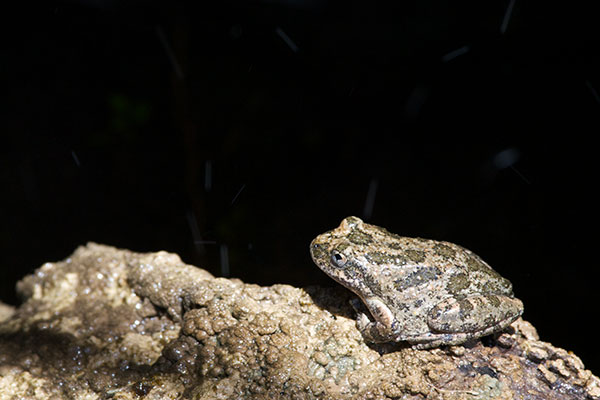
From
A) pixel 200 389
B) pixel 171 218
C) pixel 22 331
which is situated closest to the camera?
pixel 200 389

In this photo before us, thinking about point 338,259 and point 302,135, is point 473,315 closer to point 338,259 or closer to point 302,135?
point 338,259

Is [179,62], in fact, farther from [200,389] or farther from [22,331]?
[200,389]

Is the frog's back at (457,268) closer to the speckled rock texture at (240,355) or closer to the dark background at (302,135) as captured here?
the speckled rock texture at (240,355)

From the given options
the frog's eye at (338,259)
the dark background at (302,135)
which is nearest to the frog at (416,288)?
the frog's eye at (338,259)

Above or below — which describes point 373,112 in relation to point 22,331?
above

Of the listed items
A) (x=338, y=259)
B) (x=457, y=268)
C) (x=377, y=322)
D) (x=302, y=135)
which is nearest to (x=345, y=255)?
(x=338, y=259)

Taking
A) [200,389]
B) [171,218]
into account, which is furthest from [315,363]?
[171,218]
